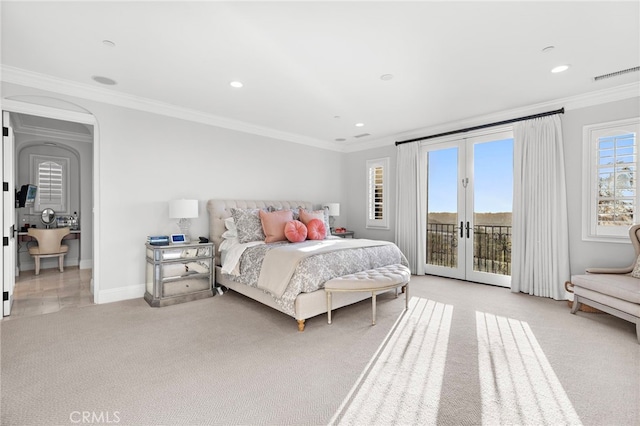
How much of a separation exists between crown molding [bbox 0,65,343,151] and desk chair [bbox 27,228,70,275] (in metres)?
3.07

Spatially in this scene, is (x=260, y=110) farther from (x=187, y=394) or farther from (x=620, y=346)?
(x=620, y=346)

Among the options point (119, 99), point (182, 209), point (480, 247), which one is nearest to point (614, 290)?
point (480, 247)

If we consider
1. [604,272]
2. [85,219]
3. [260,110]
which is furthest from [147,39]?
[604,272]

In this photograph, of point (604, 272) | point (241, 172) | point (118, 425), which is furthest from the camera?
point (241, 172)

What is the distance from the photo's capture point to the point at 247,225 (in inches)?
178

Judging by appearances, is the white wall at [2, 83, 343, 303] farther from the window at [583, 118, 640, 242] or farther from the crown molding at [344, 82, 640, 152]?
the window at [583, 118, 640, 242]

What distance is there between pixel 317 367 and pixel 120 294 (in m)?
3.20

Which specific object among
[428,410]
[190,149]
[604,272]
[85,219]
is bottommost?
[428,410]

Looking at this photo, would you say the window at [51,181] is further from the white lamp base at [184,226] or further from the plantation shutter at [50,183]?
the white lamp base at [184,226]

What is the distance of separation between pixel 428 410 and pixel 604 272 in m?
3.23

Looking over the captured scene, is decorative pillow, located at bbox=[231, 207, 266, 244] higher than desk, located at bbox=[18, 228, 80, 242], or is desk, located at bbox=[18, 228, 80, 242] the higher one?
decorative pillow, located at bbox=[231, 207, 266, 244]

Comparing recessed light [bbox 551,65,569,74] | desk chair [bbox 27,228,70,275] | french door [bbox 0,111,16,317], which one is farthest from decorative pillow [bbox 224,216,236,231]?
recessed light [bbox 551,65,569,74]

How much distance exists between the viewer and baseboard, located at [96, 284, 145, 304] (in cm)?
396

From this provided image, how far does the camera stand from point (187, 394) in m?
2.03
